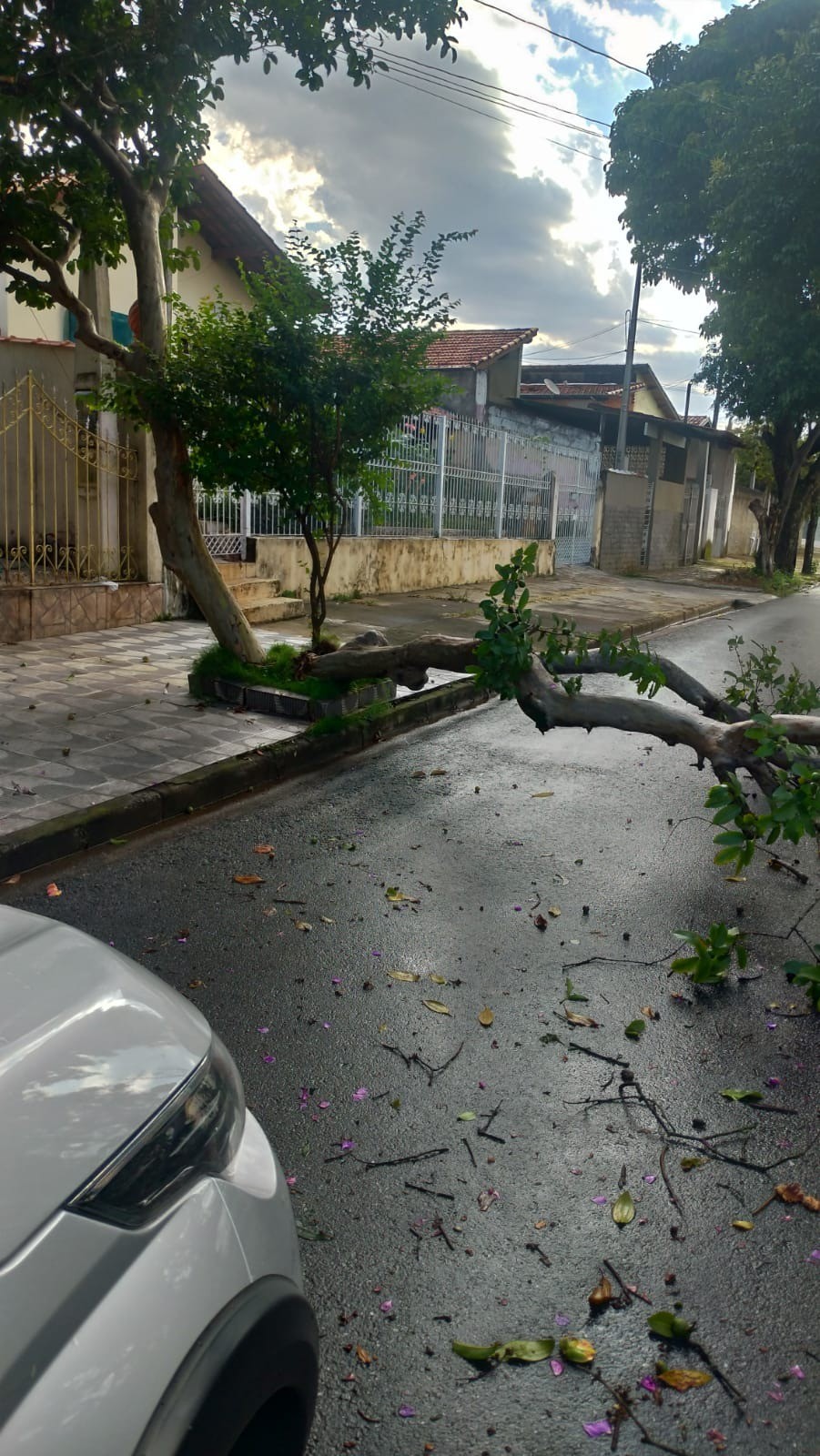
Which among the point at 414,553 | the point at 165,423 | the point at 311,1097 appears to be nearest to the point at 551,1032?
the point at 311,1097

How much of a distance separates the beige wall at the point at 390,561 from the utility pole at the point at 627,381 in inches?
354

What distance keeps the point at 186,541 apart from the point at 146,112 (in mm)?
2983

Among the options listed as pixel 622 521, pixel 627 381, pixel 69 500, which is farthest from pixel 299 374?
pixel 627 381

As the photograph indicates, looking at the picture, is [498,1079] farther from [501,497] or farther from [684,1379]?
[501,497]

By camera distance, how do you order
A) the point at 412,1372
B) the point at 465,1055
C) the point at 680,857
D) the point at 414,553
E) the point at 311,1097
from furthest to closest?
1. the point at 414,553
2. the point at 680,857
3. the point at 465,1055
4. the point at 311,1097
5. the point at 412,1372

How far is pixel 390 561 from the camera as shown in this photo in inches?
637

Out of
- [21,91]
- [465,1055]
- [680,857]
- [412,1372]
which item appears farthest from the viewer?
[21,91]

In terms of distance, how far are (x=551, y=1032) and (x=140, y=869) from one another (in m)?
2.20

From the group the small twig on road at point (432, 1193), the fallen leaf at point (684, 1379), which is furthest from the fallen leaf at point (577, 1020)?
the fallen leaf at point (684, 1379)

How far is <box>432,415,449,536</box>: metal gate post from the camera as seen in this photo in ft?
56.7

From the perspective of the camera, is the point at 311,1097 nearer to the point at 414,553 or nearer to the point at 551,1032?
the point at 551,1032

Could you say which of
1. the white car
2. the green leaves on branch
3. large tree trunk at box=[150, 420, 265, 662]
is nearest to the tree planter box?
large tree trunk at box=[150, 420, 265, 662]

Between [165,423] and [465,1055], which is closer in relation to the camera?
[465,1055]

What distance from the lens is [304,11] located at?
724 centimetres
